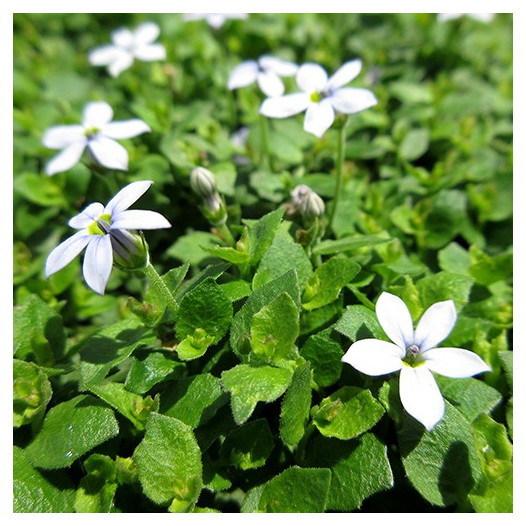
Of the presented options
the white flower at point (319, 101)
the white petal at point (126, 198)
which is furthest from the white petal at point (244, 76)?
the white petal at point (126, 198)

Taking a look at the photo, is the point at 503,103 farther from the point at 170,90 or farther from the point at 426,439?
the point at 426,439

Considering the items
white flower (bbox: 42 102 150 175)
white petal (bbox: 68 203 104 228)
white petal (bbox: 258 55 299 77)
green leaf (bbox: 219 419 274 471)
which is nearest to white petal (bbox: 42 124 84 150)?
white flower (bbox: 42 102 150 175)

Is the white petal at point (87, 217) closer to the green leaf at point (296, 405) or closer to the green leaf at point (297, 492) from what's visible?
the green leaf at point (296, 405)

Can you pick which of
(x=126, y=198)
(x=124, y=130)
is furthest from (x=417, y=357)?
(x=124, y=130)

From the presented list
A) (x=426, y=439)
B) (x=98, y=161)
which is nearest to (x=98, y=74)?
(x=98, y=161)

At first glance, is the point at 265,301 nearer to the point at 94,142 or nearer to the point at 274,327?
the point at 274,327
